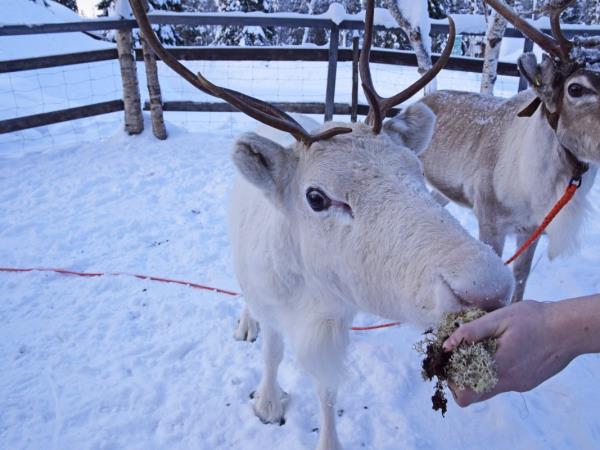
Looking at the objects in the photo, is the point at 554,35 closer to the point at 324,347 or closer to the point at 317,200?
the point at 317,200

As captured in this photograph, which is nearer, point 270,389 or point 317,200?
point 317,200

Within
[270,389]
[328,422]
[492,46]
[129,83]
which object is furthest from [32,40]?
[328,422]

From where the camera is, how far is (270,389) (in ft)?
9.04

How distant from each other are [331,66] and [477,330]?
6.79 metres

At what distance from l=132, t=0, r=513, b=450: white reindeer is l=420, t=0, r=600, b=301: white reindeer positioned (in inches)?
50.0

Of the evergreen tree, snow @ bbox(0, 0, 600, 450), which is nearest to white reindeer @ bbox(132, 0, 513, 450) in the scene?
snow @ bbox(0, 0, 600, 450)

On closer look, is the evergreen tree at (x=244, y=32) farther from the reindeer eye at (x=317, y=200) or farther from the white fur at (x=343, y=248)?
the reindeer eye at (x=317, y=200)

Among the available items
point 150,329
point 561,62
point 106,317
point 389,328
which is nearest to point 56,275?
point 106,317

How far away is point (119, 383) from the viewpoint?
2920mm

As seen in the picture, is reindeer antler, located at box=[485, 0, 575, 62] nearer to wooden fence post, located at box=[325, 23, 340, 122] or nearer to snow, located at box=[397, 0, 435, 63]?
snow, located at box=[397, 0, 435, 63]

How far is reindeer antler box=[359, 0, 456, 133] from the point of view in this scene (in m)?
1.85

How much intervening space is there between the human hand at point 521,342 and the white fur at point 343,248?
62 millimetres

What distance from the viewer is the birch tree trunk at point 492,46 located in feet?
18.8

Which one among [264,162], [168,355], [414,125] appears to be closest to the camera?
[264,162]
